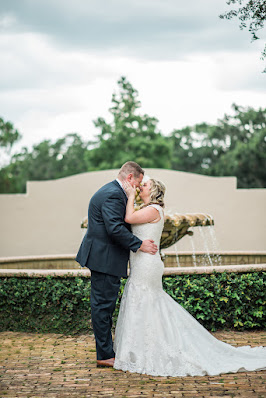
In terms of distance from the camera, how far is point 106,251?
4859 mm

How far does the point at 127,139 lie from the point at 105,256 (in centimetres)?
2886

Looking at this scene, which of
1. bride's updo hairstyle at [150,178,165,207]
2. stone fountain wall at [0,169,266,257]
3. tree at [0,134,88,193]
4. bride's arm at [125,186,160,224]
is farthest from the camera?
tree at [0,134,88,193]

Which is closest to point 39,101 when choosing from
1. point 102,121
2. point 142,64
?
point 102,121

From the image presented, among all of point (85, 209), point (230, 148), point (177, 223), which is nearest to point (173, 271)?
point (177, 223)

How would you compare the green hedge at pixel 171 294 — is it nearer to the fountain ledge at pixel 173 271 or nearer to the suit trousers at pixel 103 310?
the fountain ledge at pixel 173 271

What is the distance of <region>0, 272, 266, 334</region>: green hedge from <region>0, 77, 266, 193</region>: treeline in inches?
907

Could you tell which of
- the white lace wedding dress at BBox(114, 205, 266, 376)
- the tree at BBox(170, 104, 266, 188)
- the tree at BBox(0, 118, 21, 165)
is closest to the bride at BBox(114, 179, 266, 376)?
the white lace wedding dress at BBox(114, 205, 266, 376)

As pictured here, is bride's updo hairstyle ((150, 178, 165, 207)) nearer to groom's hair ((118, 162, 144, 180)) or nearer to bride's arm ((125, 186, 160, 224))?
bride's arm ((125, 186, 160, 224))

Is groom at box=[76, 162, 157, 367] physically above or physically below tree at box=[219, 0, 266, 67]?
below

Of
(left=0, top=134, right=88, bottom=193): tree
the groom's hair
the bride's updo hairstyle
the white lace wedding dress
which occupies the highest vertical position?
(left=0, top=134, right=88, bottom=193): tree

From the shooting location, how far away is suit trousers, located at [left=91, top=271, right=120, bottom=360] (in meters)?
4.81

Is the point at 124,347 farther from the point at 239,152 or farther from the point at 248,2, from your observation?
the point at 239,152

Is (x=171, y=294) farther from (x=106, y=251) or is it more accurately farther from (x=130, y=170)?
(x=130, y=170)

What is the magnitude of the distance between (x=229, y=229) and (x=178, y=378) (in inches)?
411
